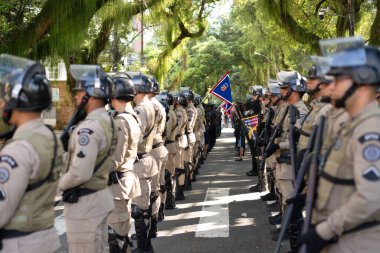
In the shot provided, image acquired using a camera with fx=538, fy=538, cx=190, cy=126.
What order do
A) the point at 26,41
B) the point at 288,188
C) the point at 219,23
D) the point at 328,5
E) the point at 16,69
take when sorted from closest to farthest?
the point at 16,69 → the point at 288,188 → the point at 26,41 → the point at 328,5 → the point at 219,23

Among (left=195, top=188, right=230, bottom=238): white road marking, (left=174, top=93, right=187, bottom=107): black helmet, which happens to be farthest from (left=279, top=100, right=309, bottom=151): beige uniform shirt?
(left=174, top=93, right=187, bottom=107): black helmet

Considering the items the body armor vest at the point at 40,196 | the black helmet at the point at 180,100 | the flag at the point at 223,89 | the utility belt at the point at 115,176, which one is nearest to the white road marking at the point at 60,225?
the utility belt at the point at 115,176

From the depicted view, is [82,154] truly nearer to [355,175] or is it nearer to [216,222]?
[355,175]

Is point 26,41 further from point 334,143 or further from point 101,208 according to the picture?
point 334,143

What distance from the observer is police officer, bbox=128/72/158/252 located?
20.4 ft

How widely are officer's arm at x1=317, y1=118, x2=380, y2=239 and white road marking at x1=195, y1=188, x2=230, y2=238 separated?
180 inches

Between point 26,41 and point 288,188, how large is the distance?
15.9 feet

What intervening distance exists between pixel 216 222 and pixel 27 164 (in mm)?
5435

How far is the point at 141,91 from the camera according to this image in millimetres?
6746

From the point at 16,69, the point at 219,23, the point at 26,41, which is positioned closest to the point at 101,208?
the point at 16,69

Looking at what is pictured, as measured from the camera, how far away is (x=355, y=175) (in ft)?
8.83

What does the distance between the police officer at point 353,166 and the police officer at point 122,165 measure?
2.61 m

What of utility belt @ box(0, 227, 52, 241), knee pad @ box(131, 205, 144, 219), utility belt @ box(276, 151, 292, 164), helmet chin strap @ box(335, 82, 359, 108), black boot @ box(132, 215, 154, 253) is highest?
helmet chin strap @ box(335, 82, 359, 108)

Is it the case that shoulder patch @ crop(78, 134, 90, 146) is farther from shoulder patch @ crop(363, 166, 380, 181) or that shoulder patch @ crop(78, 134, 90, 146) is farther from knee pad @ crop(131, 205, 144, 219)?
knee pad @ crop(131, 205, 144, 219)
